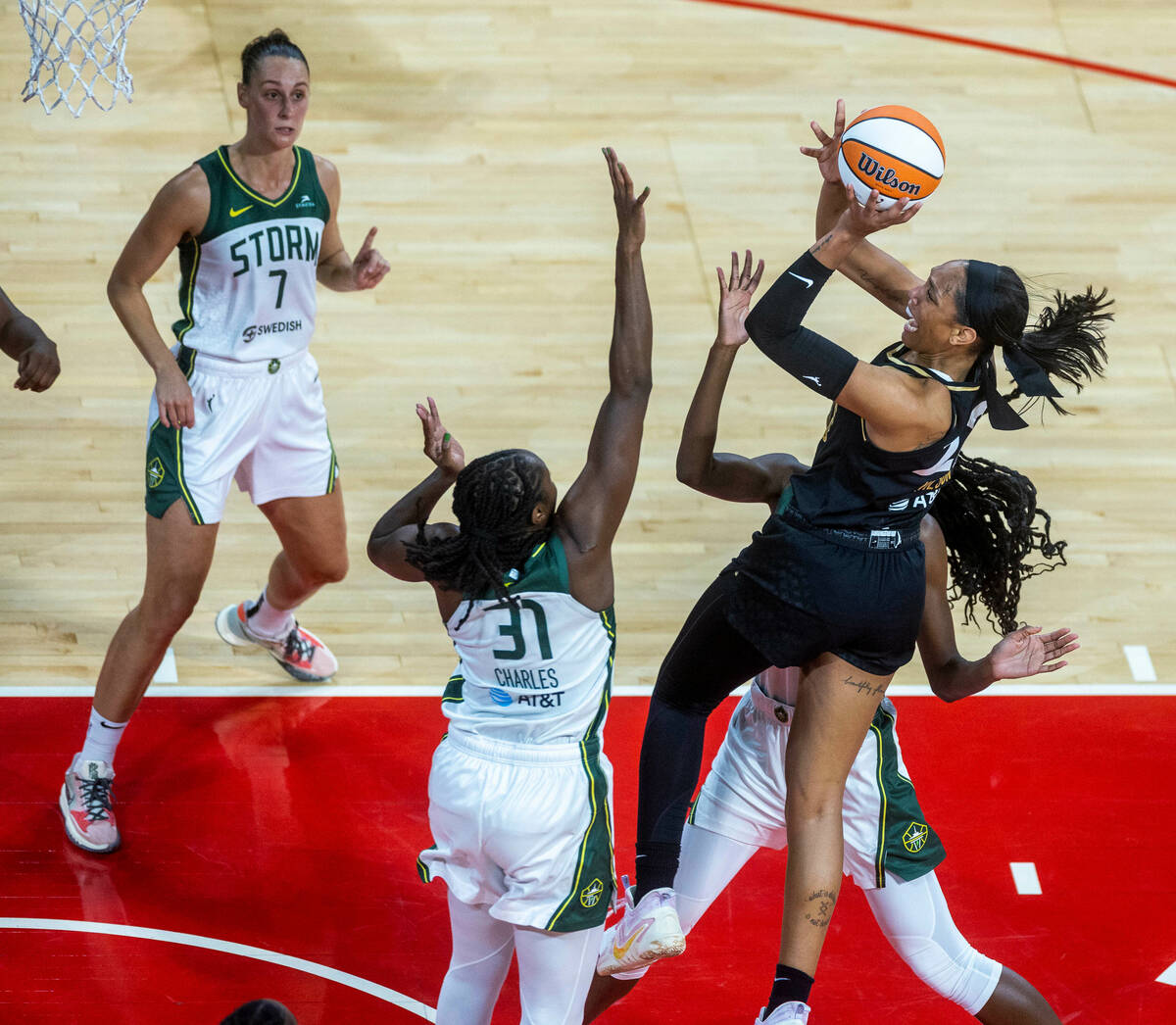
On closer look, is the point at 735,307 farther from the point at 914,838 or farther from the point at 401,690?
the point at 401,690

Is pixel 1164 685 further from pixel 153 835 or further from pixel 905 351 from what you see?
pixel 153 835

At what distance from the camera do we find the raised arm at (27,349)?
475cm

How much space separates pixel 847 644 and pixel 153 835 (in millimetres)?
2483

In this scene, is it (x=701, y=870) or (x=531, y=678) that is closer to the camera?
(x=531, y=678)

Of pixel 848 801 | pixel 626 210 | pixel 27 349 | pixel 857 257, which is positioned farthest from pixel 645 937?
pixel 27 349

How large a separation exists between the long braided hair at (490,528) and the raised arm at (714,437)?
561 millimetres

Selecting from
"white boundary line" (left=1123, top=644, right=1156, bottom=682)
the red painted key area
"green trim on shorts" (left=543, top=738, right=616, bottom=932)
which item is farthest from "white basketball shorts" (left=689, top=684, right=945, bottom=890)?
"white boundary line" (left=1123, top=644, right=1156, bottom=682)

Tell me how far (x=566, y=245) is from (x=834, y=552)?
15.5ft

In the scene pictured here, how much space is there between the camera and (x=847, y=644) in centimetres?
399

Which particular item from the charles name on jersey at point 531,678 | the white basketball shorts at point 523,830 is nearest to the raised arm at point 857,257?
the charles name on jersey at point 531,678

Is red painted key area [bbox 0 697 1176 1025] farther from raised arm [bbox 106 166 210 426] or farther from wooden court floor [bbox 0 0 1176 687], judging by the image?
raised arm [bbox 106 166 210 426]

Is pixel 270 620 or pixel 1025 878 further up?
pixel 270 620

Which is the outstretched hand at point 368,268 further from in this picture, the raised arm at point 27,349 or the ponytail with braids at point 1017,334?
the ponytail with braids at point 1017,334

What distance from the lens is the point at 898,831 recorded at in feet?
Result: 13.4
